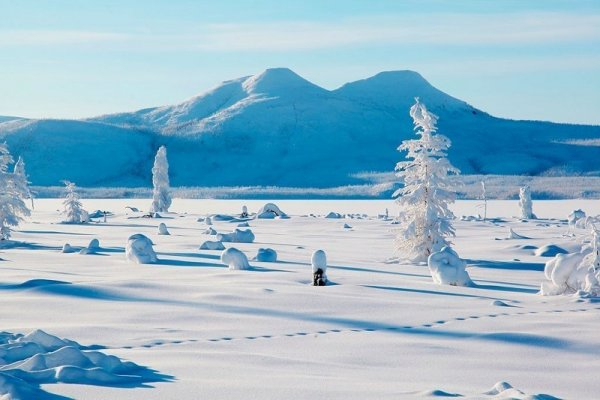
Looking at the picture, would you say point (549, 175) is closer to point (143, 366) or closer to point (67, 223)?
point (67, 223)

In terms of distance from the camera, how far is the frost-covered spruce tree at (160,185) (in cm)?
6756

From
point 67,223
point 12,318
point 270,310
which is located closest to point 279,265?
point 270,310

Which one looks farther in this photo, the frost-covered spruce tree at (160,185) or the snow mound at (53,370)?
the frost-covered spruce tree at (160,185)

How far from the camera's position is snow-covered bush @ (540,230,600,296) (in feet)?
47.9

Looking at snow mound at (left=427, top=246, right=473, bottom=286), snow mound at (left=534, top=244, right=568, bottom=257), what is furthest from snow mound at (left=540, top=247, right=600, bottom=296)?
snow mound at (left=534, top=244, right=568, bottom=257)

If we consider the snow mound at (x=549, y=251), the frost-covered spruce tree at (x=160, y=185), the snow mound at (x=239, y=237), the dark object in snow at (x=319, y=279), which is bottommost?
the dark object in snow at (x=319, y=279)

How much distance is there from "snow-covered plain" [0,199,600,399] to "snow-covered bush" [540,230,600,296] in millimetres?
404

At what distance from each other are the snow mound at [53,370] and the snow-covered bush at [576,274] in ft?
28.7

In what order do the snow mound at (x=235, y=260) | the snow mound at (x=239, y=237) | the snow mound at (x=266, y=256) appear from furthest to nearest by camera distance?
the snow mound at (x=239, y=237) < the snow mound at (x=266, y=256) < the snow mound at (x=235, y=260)

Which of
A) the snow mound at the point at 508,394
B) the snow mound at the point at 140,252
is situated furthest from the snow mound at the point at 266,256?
the snow mound at the point at 508,394

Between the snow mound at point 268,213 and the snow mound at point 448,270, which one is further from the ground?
the snow mound at point 268,213

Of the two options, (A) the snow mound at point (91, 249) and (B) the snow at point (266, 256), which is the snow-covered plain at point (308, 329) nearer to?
(B) the snow at point (266, 256)

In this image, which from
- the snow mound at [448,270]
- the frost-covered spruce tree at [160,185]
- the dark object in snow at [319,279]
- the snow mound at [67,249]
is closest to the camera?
the dark object in snow at [319,279]

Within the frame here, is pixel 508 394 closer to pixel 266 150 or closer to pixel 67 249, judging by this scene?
pixel 67 249
